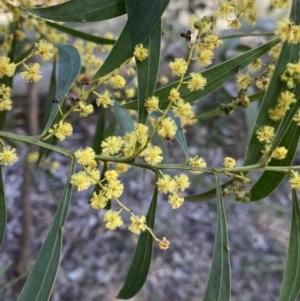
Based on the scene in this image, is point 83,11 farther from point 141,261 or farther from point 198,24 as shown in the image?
point 141,261

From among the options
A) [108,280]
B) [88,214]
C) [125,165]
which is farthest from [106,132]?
[88,214]

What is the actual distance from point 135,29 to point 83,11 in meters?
0.09

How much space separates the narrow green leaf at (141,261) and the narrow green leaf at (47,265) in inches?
8.1

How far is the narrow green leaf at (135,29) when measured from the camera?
76 centimetres

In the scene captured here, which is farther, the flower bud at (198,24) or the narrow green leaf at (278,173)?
the narrow green leaf at (278,173)

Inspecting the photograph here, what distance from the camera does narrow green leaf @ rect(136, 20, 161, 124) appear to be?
806 millimetres

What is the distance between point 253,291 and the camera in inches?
101

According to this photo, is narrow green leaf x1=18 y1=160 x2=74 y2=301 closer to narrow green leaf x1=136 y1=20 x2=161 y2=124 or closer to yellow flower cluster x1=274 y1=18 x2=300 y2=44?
narrow green leaf x1=136 y1=20 x2=161 y2=124

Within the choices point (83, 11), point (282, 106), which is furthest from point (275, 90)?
point (83, 11)

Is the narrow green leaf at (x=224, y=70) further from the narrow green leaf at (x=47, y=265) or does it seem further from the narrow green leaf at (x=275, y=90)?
the narrow green leaf at (x=47, y=265)

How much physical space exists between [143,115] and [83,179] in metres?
0.16

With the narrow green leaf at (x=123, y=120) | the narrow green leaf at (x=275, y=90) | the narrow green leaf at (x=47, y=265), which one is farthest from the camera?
the narrow green leaf at (x=123, y=120)

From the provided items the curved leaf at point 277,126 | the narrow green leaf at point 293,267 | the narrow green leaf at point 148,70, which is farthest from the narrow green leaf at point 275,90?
the narrow green leaf at point 148,70

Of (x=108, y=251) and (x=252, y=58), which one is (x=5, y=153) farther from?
(x=108, y=251)
